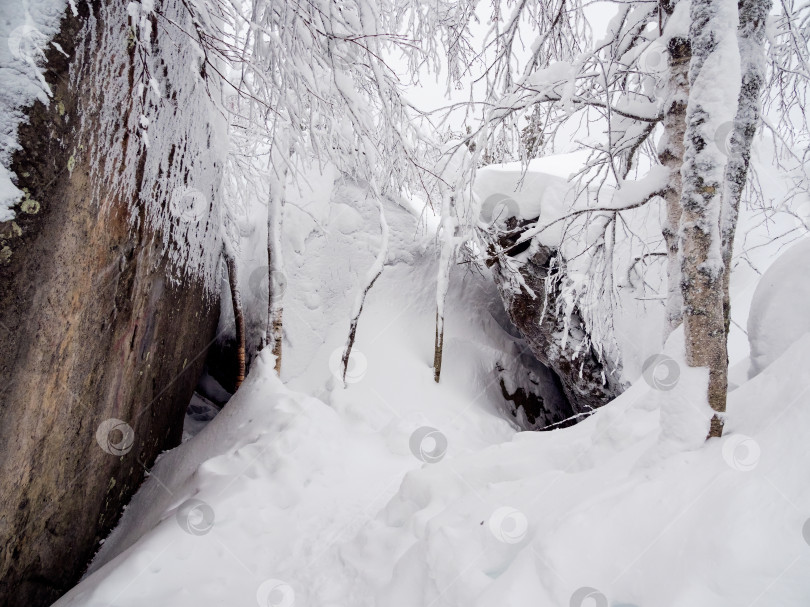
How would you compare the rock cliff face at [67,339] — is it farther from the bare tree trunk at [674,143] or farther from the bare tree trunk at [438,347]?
the bare tree trunk at [438,347]

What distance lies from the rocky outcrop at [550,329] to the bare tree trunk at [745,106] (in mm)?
3276

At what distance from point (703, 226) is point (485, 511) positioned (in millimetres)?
1461

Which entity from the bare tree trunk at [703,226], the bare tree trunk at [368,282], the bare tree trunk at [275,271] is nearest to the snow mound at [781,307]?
the bare tree trunk at [703,226]

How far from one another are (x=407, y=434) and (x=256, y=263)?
335 cm

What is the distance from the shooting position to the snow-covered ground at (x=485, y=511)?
4.10 ft

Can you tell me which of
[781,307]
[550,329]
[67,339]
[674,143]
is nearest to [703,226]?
[781,307]

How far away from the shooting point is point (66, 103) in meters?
1.68

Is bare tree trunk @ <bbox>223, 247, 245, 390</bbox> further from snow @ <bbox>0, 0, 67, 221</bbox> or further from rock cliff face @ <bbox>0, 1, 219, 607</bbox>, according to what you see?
snow @ <bbox>0, 0, 67, 221</bbox>

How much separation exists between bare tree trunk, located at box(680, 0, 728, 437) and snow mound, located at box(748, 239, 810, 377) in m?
0.65

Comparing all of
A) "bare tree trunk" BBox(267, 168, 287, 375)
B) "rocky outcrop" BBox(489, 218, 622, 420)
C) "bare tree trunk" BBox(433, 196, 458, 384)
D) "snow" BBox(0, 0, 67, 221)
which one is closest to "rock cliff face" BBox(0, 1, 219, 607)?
"snow" BBox(0, 0, 67, 221)

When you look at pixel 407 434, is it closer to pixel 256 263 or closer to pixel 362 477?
pixel 362 477

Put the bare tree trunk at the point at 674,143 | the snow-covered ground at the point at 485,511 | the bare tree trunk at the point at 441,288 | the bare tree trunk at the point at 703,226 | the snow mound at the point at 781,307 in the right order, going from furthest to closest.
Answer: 1. the bare tree trunk at the point at 441,288
2. the bare tree trunk at the point at 674,143
3. the snow mound at the point at 781,307
4. the bare tree trunk at the point at 703,226
5. the snow-covered ground at the point at 485,511

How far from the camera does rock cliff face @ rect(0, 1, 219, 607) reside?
5.26ft

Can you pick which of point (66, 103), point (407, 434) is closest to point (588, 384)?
point (407, 434)
